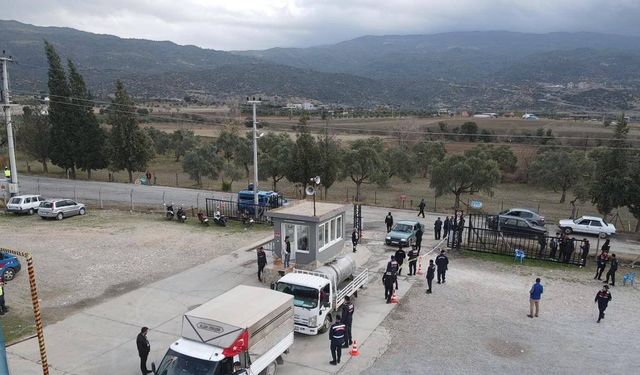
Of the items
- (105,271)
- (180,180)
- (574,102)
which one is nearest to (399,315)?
(105,271)

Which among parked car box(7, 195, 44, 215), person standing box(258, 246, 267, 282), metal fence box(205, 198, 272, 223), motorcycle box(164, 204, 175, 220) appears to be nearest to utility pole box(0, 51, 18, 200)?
parked car box(7, 195, 44, 215)

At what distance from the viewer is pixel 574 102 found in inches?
5773

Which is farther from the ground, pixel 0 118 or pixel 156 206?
pixel 0 118

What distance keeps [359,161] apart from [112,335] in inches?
1147

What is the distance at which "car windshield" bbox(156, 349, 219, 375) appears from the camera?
1049cm

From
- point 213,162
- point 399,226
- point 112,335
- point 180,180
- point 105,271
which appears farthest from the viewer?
point 180,180

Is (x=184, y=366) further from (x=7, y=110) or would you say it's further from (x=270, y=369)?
(x=7, y=110)

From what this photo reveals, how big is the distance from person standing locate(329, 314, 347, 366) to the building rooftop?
650 centimetres

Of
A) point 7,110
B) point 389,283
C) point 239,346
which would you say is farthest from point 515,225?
point 7,110

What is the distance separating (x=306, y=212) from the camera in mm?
20047

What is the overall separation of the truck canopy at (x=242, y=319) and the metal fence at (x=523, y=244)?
1510cm

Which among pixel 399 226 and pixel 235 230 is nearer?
pixel 399 226

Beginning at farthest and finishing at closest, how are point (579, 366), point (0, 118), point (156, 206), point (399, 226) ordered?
point (0, 118) → point (156, 206) → point (399, 226) → point (579, 366)

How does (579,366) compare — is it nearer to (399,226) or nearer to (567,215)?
(399,226)
